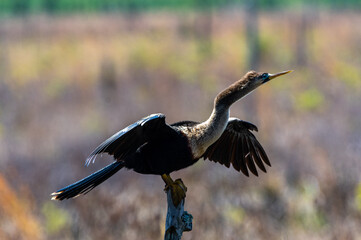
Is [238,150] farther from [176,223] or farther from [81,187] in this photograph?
[81,187]

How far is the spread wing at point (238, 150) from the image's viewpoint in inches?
124

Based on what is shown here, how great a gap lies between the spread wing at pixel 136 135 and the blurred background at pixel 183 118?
0.87 meters

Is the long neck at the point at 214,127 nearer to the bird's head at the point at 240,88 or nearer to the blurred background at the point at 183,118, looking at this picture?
the bird's head at the point at 240,88

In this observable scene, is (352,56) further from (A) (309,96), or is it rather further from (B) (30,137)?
(B) (30,137)

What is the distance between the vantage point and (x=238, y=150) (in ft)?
10.5

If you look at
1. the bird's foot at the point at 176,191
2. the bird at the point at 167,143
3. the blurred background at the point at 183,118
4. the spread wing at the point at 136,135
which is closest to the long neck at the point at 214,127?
the bird at the point at 167,143

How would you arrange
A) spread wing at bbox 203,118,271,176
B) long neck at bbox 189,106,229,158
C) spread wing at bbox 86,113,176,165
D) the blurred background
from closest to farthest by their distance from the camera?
spread wing at bbox 86,113,176,165, long neck at bbox 189,106,229,158, spread wing at bbox 203,118,271,176, the blurred background

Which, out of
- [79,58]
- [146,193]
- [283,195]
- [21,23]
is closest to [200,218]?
[146,193]

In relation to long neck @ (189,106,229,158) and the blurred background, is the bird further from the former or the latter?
the blurred background

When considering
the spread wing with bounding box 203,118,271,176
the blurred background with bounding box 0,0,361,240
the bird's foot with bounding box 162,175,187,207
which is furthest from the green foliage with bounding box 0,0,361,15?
the bird's foot with bounding box 162,175,187,207

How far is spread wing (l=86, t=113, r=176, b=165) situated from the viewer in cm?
246

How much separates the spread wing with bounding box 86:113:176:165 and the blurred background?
0.87 meters

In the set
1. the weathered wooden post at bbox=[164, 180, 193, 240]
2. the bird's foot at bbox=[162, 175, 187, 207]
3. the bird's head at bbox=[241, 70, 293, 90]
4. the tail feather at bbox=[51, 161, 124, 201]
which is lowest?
the weathered wooden post at bbox=[164, 180, 193, 240]

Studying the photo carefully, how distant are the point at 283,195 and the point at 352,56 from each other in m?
12.7
